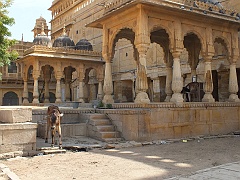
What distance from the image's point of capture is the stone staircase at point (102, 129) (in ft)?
29.8

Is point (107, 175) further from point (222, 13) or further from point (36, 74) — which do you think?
point (36, 74)

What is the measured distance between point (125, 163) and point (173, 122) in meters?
→ 4.02

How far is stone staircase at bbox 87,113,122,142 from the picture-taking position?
909 cm

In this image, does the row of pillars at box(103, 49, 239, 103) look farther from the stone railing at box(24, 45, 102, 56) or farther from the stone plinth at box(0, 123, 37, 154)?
the stone railing at box(24, 45, 102, 56)

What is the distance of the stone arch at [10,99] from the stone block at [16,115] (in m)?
24.3

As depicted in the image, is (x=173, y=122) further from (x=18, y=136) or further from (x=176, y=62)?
(x=18, y=136)

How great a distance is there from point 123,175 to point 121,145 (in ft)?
10.2

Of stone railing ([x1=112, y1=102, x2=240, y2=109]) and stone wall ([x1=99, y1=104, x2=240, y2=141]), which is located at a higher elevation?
stone railing ([x1=112, y1=102, x2=240, y2=109])

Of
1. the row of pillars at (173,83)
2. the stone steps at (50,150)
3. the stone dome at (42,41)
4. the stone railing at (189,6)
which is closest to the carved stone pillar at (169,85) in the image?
the row of pillars at (173,83)

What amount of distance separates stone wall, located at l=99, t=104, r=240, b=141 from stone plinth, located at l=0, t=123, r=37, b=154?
318cm

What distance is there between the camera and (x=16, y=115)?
6.90m

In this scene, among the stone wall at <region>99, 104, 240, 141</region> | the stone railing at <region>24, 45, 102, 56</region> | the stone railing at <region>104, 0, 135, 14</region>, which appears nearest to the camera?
the stone wall at <region>99, 104, 240, 141</region>

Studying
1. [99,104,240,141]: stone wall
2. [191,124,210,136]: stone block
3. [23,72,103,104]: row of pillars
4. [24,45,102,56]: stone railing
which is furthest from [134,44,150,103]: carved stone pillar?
[24,45,102,56]: stone railing

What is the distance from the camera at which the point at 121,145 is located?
8.15 m
